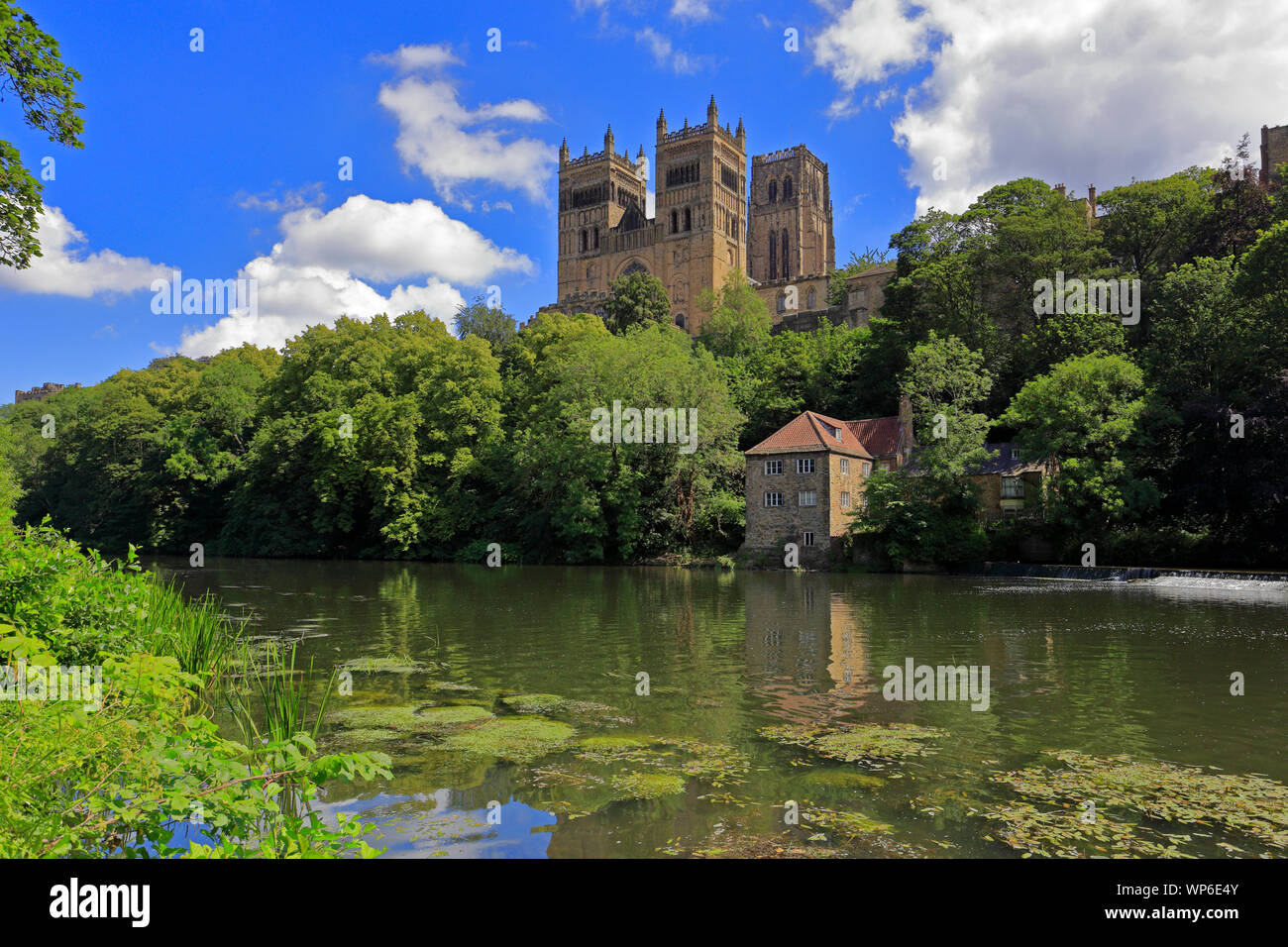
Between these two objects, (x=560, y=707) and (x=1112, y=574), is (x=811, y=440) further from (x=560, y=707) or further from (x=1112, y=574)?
(x=560, y=707)

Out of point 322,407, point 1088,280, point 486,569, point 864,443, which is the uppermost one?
point 1088,280

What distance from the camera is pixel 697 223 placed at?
131 metres

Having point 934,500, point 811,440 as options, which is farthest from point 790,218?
point 934,500

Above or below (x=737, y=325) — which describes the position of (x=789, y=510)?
below

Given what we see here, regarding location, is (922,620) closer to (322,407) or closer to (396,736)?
(396,736)

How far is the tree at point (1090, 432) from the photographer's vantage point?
4297cm

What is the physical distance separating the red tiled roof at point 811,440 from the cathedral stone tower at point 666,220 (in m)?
73.5

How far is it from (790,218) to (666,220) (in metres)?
24.6

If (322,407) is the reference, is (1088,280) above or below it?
above

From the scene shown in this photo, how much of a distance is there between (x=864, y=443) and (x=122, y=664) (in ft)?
173

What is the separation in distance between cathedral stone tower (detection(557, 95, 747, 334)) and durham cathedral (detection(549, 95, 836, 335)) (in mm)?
171
